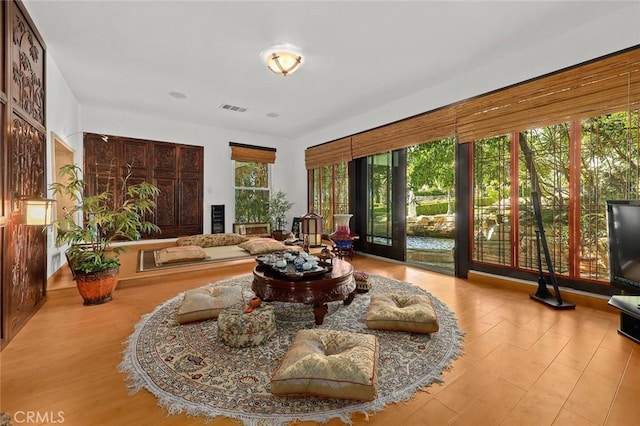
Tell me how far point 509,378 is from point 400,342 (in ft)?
2.27

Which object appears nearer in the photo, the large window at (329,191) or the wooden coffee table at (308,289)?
the wooden coffee table at (308,289)

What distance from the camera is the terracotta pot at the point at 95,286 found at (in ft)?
9.67

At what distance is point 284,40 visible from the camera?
10.2ft

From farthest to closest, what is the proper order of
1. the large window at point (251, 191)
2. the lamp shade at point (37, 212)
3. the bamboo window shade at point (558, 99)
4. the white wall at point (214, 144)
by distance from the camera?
the large window at point (251, 191) → the white wall at point (214, 144) → the bamboo window shade at point (558, 99) → the lamp shade at point (37, 212)

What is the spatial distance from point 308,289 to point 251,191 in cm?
532

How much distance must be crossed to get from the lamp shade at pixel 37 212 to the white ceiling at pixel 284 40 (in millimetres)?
1841

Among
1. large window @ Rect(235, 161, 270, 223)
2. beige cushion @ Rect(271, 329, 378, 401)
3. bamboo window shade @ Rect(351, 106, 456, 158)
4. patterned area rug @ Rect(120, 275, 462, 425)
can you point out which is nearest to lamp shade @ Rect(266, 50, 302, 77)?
bamboo window shade @ Rect(351, 106, 456, 158)

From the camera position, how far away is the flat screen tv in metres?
2.24

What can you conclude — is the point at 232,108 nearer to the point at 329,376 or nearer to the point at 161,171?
the point at 161,171

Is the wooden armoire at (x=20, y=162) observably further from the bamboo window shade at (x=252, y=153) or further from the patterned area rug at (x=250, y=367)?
the bamboo window shade at (x=252, y=153)

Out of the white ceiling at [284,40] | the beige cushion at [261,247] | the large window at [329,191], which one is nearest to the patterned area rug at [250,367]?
the beige cushion at [261,247]

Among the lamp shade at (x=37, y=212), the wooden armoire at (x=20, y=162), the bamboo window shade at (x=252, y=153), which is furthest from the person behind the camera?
the bamboo window shade at (x=252, y=153)

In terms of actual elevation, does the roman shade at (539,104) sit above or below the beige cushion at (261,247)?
above

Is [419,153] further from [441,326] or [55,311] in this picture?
[55,311]
